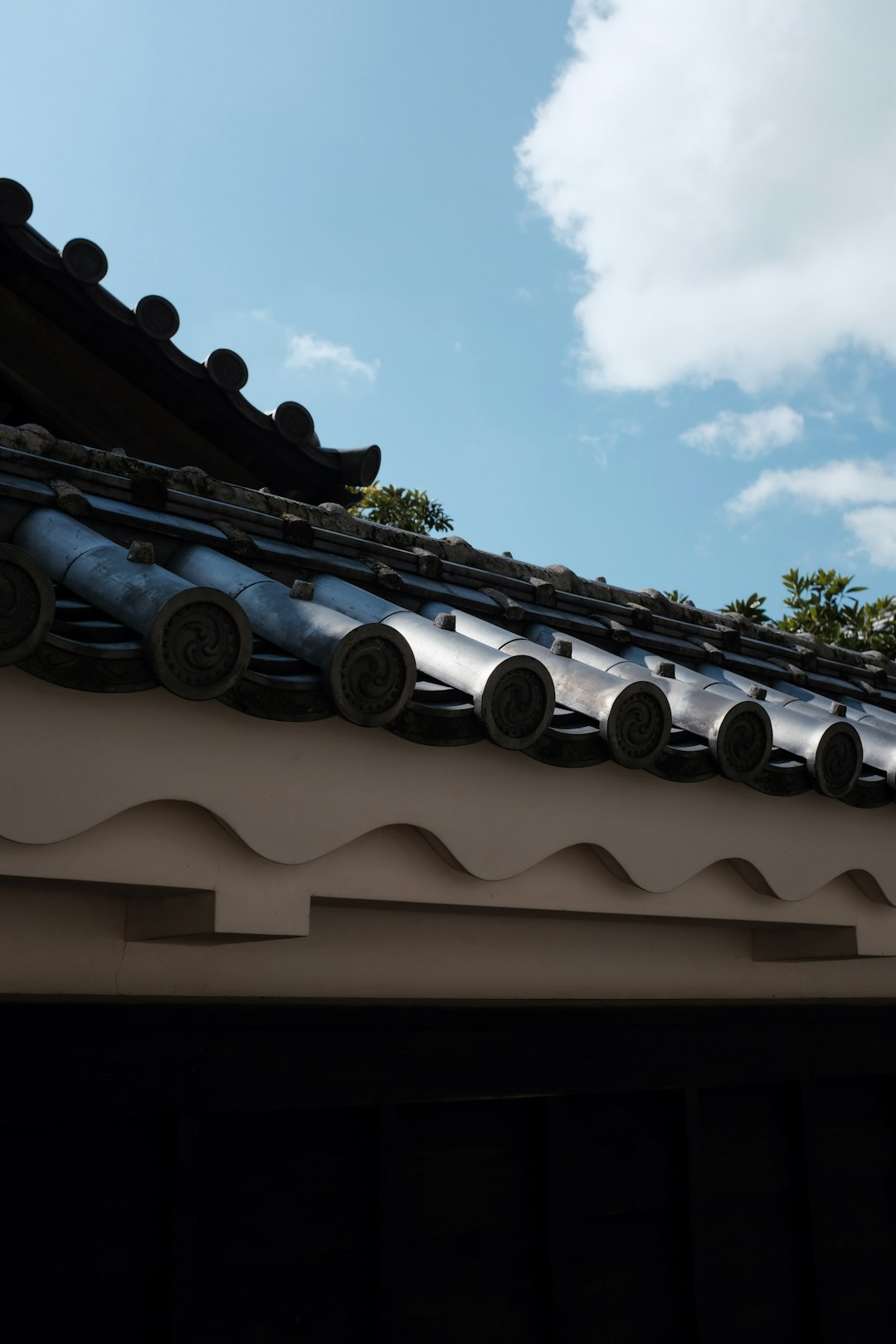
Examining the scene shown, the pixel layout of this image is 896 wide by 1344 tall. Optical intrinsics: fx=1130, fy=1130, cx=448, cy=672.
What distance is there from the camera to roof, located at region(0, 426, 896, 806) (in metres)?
1.68

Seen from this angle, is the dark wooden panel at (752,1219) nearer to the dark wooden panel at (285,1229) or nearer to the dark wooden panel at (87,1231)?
the dark wooden panel at (285,1229)

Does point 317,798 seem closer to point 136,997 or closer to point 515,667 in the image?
point 515,667

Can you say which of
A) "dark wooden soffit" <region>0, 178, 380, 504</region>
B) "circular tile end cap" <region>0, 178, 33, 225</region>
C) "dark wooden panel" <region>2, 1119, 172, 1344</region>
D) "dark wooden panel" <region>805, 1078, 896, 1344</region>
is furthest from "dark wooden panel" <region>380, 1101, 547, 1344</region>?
"circular tile end cap" <region>0, 178, 33, 225</region>

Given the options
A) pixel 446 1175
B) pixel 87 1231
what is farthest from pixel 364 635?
pixel 446 1175

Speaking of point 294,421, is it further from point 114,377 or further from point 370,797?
point 370,797

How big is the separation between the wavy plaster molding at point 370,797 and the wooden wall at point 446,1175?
65 centimetres

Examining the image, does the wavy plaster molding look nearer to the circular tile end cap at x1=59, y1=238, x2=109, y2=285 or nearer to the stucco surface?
the stucco surface

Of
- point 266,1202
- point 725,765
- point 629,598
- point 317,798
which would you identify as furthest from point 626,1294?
point 629,598

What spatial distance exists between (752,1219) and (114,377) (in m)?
4.94

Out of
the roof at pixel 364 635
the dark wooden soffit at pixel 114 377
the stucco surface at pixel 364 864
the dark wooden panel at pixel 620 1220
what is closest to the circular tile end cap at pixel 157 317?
the dark wooden soffit at pixel 114 377

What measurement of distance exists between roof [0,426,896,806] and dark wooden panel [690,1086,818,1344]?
1154mm

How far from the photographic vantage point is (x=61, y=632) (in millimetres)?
1714

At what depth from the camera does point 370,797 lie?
2031mm

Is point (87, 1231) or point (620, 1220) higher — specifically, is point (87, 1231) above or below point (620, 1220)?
above
